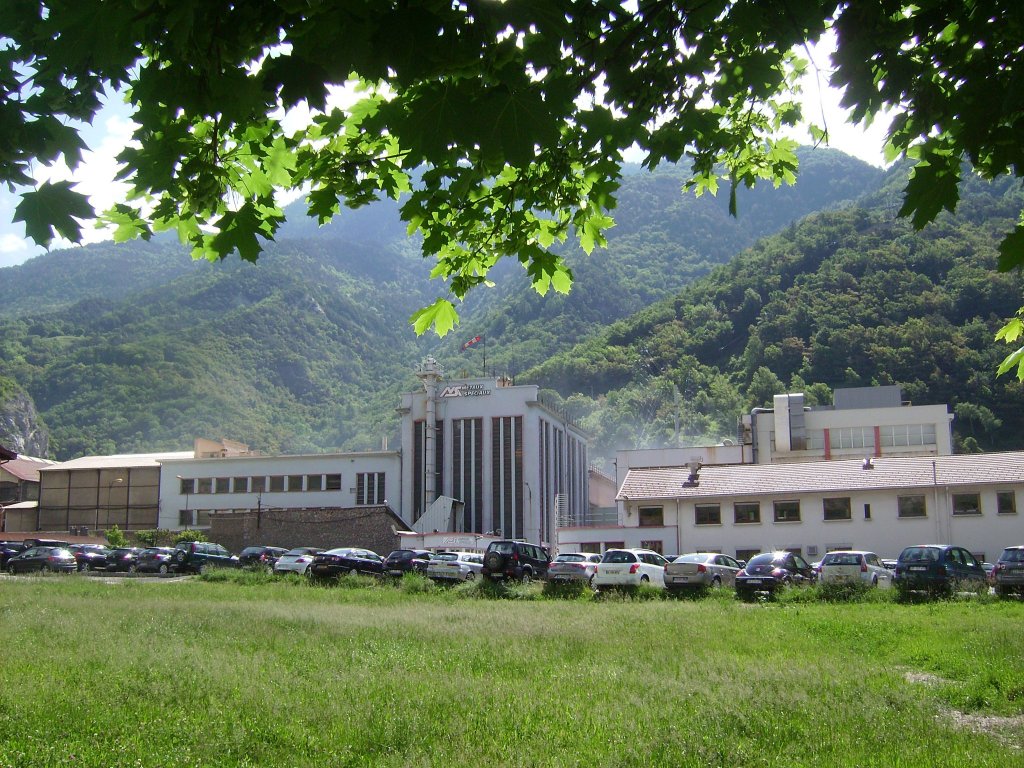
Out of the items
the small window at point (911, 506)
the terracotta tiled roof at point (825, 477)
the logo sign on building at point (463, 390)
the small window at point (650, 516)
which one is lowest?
the small window at point (650, 516)

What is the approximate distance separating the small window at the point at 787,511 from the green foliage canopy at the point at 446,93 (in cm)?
3895

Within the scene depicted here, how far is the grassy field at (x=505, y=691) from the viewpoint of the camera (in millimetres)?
7617

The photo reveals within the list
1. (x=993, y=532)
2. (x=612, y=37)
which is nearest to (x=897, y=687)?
(x=612, y=37)

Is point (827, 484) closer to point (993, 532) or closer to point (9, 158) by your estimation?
point (993, 532)

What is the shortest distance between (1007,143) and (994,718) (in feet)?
23.2

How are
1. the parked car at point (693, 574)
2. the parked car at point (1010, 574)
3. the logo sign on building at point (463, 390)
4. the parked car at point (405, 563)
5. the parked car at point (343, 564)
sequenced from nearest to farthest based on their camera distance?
the parked car at point (1010, 574) → the parked car at point (693, 574) → the parked car at point (343, 564) → the parked car at point (405, 563) → the logo sign on building at point (463, 390)

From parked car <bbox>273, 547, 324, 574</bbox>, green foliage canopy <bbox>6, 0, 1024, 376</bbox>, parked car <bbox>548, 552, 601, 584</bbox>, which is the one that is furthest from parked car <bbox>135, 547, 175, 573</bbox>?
green foliage canopy <bbox>6, 0, 1024, 376</bbox>

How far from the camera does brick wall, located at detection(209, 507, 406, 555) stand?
179 ft

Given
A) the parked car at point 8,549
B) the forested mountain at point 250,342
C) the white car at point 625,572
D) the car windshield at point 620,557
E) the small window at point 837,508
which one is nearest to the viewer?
the white car at point 625,572

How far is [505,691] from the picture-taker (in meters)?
9.99

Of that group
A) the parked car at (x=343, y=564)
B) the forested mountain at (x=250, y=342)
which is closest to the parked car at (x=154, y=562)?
the parked car at (x=343, y=564)

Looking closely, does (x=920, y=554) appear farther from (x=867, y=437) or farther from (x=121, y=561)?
(x=867, y=437)

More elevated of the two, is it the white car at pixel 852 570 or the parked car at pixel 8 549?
the white car at pixel 852 570

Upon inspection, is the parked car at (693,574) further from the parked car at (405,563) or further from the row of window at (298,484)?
the row of window at (298,484)
